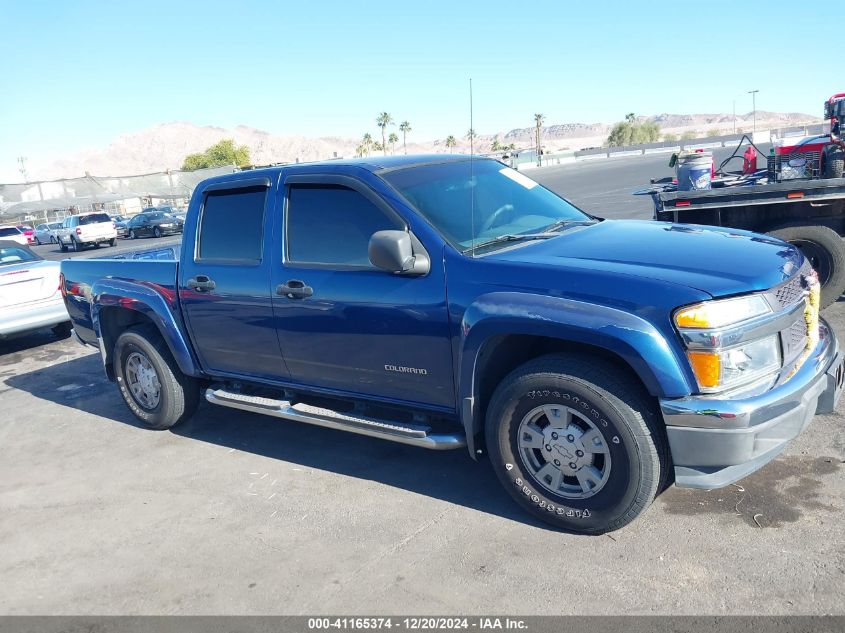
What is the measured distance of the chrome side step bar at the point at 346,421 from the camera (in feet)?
13.0

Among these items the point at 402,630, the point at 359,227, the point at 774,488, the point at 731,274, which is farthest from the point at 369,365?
the point at 774,488

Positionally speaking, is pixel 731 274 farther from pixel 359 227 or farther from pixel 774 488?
pixel 359 227

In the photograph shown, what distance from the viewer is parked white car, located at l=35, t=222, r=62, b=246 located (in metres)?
37.5

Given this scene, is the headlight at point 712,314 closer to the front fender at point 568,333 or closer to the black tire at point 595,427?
the front fender at point 568,333

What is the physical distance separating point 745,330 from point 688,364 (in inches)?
11.9

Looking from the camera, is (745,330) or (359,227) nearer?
(745,330)

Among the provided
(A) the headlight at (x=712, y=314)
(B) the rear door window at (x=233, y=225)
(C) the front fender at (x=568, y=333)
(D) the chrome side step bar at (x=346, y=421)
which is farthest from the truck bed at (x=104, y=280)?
(A) the headlight at (x=712, y=314)

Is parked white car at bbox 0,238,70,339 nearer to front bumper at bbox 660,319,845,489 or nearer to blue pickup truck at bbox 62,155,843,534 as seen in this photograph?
blue pickup truck at bbox 62,155,843,534

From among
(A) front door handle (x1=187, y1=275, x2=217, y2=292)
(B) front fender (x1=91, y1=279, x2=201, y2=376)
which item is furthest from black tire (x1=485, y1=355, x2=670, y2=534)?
(B) front fender (x1=91, y1=279, x2=201, y2=376)

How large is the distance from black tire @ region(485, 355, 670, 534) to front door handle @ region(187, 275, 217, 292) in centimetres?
227

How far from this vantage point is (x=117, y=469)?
17.1ft

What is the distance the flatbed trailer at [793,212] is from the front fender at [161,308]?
15.2 ft

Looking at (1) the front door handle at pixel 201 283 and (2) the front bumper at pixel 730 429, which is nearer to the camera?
(2) the front bumper at pixel 730 429

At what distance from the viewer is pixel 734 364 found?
3.27m
